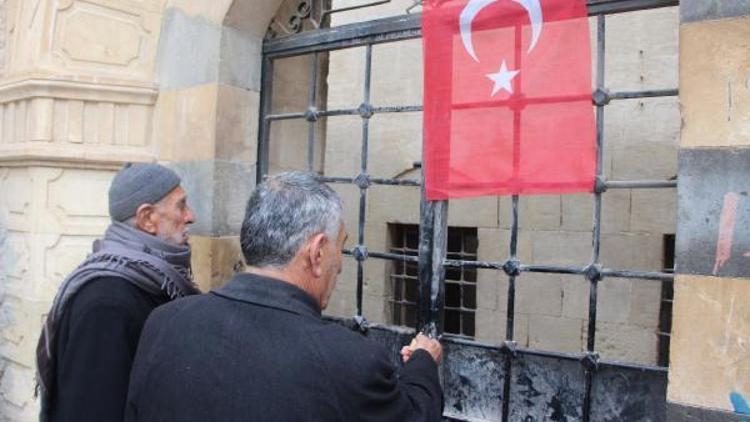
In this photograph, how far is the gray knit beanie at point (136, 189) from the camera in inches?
86.7

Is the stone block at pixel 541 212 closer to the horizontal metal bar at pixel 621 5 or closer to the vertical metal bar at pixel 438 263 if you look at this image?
the vertical metal bar at pixel 438 263

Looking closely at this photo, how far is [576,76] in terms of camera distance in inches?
96.2

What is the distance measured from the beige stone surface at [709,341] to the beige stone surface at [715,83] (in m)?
0.39

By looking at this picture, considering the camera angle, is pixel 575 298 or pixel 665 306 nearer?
pixel 665 306

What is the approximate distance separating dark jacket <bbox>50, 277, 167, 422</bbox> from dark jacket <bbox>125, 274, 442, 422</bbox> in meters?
0.36

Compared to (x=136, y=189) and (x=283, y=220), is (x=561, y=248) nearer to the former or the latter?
(x=136, y=189)

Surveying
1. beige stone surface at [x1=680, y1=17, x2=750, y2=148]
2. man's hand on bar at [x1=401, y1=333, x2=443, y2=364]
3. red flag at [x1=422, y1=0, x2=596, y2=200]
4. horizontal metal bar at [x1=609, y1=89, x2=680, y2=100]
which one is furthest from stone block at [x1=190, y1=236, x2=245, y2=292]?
beige stone surface at [x1=680, y1=17, x2=750, y2=148]

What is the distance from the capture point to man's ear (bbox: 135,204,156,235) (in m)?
2.22

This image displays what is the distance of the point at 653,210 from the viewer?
505cm

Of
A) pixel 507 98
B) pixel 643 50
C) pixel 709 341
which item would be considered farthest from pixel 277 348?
pixel 643 50

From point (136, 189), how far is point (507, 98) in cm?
139

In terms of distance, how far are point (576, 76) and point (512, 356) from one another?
1074 millimetres

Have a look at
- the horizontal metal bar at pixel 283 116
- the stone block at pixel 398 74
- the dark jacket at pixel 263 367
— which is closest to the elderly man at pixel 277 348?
the dark jacket at pixel 263 367

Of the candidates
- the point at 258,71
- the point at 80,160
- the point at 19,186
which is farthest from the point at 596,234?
the point at 19,186
